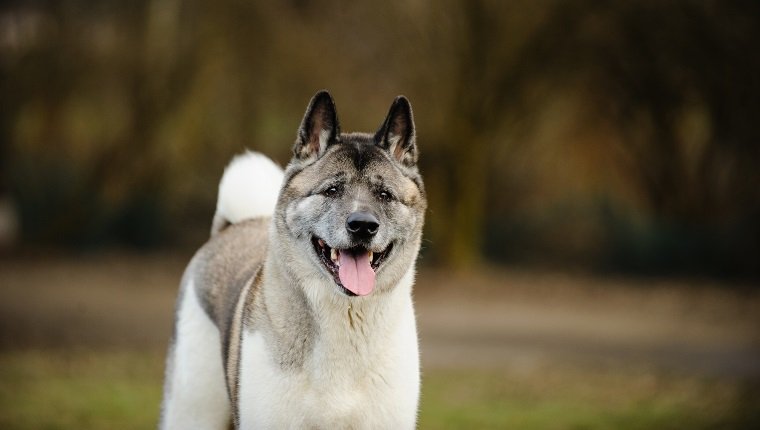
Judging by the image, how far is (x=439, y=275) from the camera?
19.8m

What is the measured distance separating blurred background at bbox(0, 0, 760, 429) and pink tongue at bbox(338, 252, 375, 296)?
12.5 metres

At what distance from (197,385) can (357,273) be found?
1446mm

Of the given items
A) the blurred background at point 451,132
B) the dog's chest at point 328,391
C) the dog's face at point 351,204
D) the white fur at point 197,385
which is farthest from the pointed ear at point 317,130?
the blurred background at point 451,132

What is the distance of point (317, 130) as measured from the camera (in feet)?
17.0

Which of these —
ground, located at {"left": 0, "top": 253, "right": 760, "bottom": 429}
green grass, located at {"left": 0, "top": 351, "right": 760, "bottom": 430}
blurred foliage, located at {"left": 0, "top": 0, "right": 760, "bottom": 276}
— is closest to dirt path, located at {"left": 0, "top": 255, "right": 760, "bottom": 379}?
ground, located at {"left": 0, "top": 253, "right": 760, "bottom": 429}

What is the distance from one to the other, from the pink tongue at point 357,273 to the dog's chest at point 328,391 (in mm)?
334

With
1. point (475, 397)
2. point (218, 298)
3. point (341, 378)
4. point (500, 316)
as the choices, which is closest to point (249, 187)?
point (218, 298)

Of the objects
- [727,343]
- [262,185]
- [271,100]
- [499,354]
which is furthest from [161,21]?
[262,185]

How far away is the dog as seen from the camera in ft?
15.6

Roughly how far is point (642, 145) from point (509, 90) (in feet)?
9.19

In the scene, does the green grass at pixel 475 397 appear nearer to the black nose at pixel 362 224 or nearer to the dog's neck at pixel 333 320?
the dog's neck at pixel 333 320

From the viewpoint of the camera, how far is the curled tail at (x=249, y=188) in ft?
20.4

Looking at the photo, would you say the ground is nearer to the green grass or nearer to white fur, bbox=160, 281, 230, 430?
the green grass

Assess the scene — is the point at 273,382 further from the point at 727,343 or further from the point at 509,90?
the point at 509,90
